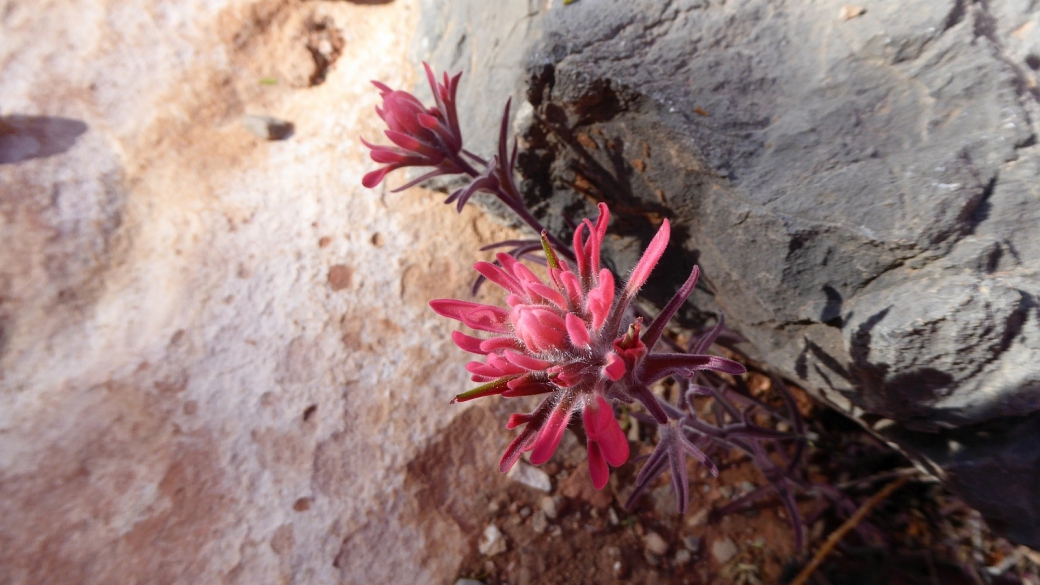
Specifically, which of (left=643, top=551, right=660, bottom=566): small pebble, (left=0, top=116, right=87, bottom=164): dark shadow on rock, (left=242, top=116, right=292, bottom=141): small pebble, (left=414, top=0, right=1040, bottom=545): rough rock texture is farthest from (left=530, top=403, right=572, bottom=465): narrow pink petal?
(left=0, top=116, right=87, bottom=164): dark shadow on rock

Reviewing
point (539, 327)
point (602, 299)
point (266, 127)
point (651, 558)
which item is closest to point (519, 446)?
point (539, 327)

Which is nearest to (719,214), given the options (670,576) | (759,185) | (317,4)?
(759,185)

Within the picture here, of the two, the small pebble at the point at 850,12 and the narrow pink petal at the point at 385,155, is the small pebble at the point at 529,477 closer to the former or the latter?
the narrow pink petal at the point at 385,155

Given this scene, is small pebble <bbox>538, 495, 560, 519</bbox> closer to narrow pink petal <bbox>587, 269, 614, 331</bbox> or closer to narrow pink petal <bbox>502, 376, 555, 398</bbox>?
narrow pink petal <bbox>502, 376, 555, 398</bbox>

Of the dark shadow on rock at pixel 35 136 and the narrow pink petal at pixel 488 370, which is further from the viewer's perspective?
the dark shadow on rock at pixel 35 136

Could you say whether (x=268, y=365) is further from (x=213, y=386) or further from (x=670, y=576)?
(x=670, y=576)

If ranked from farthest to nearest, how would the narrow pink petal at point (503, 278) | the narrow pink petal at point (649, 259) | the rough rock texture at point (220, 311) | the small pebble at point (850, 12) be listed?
1. the rough rock texture at point (220, 311)
2. the small pebble at point (850, 12)
3. the narrow pink petal at point (503, 278)
4. the narrow pink petal at point (649, 259)

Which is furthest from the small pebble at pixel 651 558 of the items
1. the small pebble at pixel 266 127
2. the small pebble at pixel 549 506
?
the small pebble at pixel 266 127
